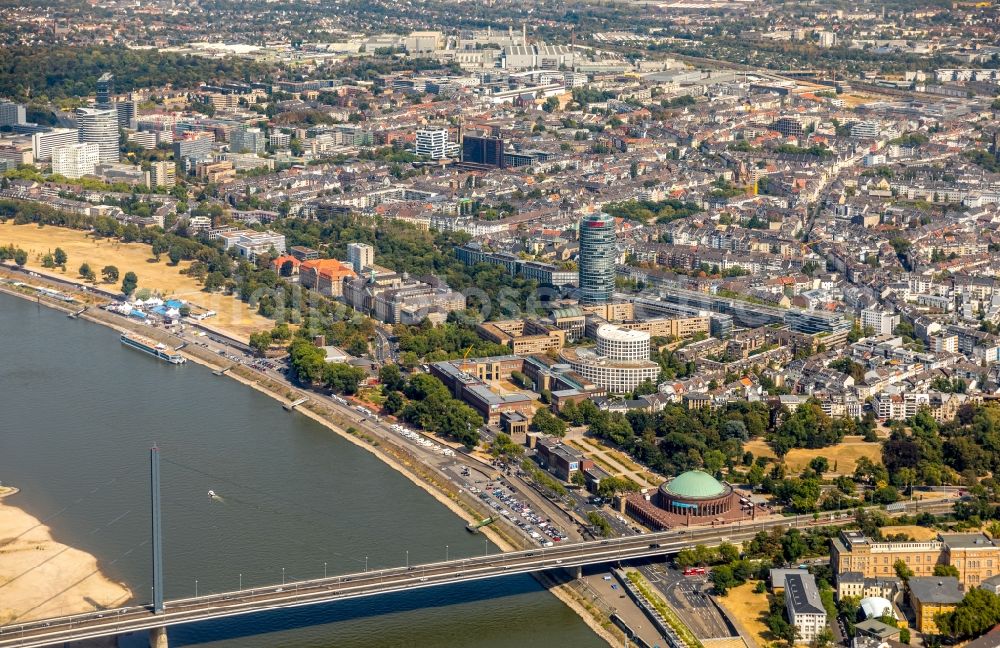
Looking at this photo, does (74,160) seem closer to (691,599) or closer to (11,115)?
(11,115)

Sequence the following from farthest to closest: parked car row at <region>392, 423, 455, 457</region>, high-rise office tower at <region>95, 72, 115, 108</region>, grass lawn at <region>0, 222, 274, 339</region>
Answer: high-rise office tower at <region>95, 72, 115, 108</region> → grass lawn at <region>0, 222, 274, 339</region> → parked car row at <region>392, 423, 455, 457</region>

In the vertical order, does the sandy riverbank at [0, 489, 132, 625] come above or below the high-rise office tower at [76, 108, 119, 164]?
below


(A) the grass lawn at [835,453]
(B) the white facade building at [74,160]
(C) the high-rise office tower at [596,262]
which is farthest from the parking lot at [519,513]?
(B) the white facade building at [74,160]

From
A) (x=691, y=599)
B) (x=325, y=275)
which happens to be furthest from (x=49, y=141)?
(x=691, y=599)

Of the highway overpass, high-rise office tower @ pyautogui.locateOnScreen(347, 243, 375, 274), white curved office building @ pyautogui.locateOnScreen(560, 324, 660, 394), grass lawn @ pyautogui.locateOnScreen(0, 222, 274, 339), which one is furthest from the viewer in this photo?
high-rise office tower @ pyautogui.locateOnScreen(347, 243, 375, 274)

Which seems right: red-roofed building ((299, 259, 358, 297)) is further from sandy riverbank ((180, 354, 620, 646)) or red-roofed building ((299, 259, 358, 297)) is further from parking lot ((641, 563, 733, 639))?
parking lot ((641, 563, 733, 639))

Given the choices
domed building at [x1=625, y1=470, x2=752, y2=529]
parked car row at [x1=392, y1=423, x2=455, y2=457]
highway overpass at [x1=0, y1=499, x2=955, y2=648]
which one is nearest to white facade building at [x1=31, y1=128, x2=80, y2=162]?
parked car row at [x1=392, y1=423, x2=455, y2=457]
